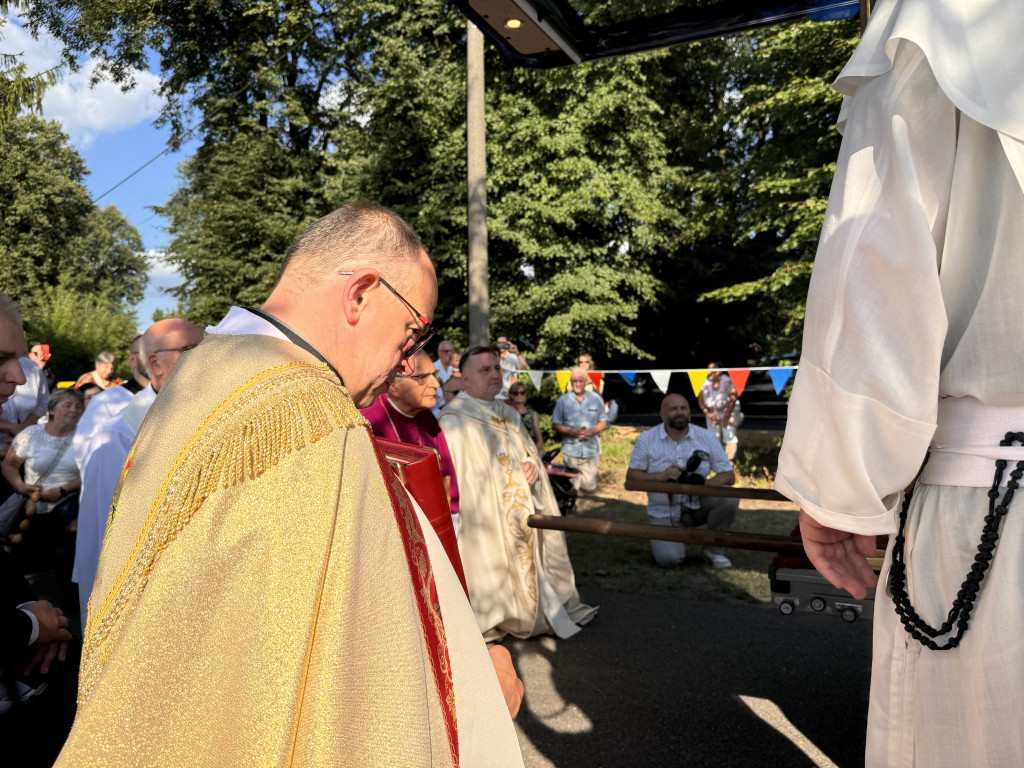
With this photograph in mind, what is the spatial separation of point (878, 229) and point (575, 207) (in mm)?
14522

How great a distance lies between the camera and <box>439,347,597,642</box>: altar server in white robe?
533cm

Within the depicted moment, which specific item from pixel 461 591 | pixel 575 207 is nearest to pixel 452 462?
pixel 461 591

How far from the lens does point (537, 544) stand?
18.5ft

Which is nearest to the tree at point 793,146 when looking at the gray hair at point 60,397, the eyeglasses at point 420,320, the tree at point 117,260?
the gray hair at point 60,397

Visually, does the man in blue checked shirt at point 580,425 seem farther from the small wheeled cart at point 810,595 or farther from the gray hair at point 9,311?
the gray hair at point 9,311

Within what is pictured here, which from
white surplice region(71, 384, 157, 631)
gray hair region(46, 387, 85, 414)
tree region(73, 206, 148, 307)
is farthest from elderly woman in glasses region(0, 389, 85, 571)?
tree region(73, 206, 148, 307)

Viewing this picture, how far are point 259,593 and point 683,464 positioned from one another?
6.86 meters

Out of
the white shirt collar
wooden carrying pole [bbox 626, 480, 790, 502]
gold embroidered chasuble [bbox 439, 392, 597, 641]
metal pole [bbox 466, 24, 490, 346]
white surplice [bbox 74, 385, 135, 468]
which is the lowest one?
gold embroidered chasuble [bbox 439, 392, 597, 641]

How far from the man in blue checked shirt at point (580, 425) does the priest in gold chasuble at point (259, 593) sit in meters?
8.61

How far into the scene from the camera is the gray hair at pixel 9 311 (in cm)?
284

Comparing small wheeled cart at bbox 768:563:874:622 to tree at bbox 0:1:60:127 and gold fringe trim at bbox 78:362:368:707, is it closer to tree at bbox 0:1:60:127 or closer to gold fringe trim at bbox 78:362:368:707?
gold fringe trim at bbox 78:362:368:707

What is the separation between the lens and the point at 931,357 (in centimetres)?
142

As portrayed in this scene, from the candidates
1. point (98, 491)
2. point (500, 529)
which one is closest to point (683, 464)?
point (500, 529)

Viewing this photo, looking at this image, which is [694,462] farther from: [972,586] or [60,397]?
[972,586]
